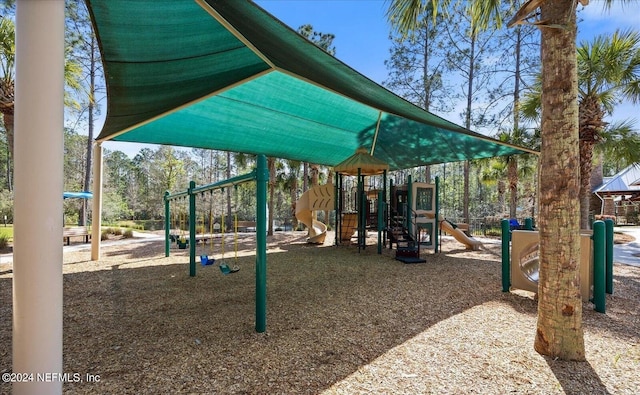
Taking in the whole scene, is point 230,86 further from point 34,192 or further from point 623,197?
point 623,197

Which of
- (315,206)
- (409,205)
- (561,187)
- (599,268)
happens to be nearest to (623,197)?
(409,205)

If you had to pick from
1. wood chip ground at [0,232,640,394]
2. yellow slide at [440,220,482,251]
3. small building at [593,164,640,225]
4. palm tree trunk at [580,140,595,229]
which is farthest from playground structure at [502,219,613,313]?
small building at [593,164,640,225]

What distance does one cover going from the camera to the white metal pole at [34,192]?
1402 millimetres

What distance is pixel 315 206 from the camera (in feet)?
34.3

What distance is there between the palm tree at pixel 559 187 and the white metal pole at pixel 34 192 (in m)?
3.01

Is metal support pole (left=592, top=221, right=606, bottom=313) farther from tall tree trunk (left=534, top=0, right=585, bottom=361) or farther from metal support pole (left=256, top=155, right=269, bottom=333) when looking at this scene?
metal support pole (left=256, top=155, right=269, bottom=333)

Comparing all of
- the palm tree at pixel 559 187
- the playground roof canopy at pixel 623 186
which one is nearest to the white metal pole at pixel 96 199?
the palm tree at pixel 559 187

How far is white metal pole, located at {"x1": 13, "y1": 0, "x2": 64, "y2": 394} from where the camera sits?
4.60 ft

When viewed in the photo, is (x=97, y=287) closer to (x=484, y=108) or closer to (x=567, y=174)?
(x=567, y=174)

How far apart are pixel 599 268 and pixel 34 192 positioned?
4.93 metres

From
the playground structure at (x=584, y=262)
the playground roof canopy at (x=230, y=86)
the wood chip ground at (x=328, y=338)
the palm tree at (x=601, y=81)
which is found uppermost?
the palm tree at (x=601, y=81)

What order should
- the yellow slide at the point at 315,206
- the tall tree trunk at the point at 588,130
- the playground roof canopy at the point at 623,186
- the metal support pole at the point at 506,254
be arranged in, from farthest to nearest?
the playground roof canopy at the point at 623,186
the yellow slide at the point at 315,206
the tall tree trunk at the point at 588,130
the metal support pole at the point at 506,254

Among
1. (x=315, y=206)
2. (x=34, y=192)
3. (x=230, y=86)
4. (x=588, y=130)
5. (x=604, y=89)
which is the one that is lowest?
(x=315, y=206)

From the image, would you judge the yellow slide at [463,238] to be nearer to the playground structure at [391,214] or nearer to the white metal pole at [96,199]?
the playground structure at [391,214]
